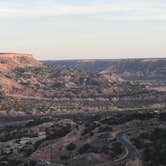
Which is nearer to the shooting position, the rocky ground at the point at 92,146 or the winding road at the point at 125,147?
the winding road at the point at 125,147

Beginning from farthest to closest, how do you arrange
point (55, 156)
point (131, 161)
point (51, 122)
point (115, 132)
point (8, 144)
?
1. point (51, 122)
2. point (8, 144)
3. point (115, 132)
4. point (55, 156)
5. point (131, 161)

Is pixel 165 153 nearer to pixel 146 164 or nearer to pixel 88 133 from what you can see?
pixel 146 164

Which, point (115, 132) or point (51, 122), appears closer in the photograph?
point (115, 132)

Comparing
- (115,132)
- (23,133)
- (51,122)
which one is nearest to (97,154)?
(115,132)

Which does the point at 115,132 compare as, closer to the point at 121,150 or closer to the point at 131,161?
the point at 121,150

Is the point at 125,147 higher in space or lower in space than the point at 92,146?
higher

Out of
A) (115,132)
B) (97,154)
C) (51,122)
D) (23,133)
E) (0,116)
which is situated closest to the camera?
(97,154)

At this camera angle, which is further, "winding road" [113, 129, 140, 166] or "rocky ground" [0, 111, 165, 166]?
"rocky ground" [0, 111, 165, 166]

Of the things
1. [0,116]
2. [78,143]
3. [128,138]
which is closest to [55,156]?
[78,143]

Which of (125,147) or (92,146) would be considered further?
(92,146)
